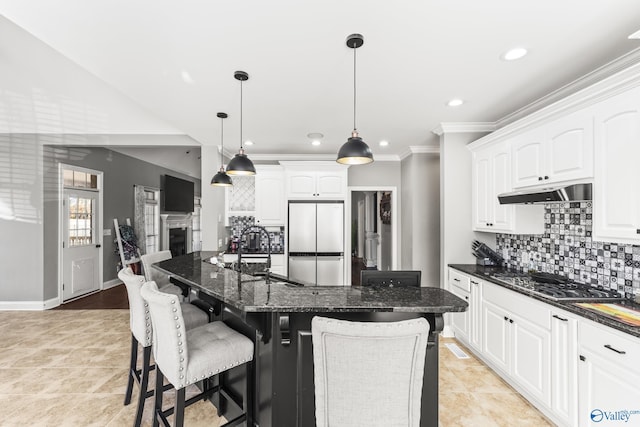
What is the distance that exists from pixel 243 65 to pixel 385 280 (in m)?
1.92

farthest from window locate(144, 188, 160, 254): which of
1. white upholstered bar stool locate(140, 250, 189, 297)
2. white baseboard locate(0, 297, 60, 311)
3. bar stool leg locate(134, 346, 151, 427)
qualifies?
bar stool leg locate(134, 346, 151, 427)

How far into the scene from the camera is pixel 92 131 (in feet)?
14.4

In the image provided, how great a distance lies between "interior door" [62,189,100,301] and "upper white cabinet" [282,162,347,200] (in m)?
3.71

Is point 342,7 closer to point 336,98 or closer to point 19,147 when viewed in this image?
point 336,98

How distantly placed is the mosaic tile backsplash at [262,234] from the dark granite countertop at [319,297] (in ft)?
9.88

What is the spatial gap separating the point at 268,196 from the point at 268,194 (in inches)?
1.3

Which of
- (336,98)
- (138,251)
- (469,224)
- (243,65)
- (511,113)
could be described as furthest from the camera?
(138,251)

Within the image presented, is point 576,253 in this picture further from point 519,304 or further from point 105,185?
point 105,185

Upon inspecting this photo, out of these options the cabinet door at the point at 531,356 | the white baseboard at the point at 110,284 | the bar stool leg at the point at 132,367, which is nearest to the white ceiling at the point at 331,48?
the cabinet door at the point at 531,356

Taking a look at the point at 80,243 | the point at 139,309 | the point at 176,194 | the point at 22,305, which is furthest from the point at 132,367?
the point at 176,194

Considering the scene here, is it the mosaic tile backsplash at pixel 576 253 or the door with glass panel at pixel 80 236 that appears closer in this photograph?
the mosaic tile backsplash at pixel 576 253

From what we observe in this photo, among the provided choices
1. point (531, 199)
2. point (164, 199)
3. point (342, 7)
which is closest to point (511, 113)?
point (531, 199)

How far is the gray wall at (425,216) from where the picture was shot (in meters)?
4.58

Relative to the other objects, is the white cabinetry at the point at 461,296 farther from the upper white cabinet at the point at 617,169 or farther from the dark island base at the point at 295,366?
the dark island base at the point at 295,366
